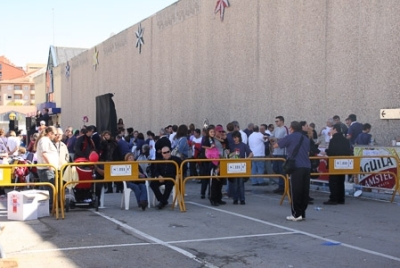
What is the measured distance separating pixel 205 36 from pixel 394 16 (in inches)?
502

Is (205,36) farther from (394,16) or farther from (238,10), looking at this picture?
(394,16)

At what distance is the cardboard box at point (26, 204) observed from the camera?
37.8 ft

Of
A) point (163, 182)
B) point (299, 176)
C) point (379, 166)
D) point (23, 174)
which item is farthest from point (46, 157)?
point (379, 166)

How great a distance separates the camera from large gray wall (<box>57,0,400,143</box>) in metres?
18.9

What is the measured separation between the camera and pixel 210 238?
9.59m

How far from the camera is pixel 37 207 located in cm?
1180

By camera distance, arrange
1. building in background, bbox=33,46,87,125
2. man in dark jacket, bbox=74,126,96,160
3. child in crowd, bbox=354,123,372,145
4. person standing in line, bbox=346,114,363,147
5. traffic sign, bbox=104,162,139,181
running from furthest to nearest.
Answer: building in background, bbox=33,46,87,125, person standing in line, bbox=346,114,363,147, child in crowd, bbox=354,123,372,145, man in dark jacket, bbox=74,126,96,160, traffic sign, bbox=104,162,139,181

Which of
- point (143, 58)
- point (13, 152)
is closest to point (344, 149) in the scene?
point (13, 152)

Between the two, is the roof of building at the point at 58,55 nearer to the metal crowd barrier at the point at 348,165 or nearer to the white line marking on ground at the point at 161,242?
the metal crowd barrier at the point at 348,165

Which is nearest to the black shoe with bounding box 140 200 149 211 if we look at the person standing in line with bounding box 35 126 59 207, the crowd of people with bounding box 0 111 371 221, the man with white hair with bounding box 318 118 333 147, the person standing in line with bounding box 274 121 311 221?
the crowd of people with bounding box 0 111 371 221

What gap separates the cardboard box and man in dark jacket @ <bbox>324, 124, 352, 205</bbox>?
6515mm

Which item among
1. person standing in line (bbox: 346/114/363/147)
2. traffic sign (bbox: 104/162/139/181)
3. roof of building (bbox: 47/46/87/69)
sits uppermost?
roof of building (bbox: 47/46/87/69)

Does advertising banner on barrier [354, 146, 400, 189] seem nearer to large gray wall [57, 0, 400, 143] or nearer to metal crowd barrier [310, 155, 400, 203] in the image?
metal crowd barrier [310, 155, 400, 203]

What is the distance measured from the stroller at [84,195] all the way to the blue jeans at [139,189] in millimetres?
783
